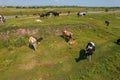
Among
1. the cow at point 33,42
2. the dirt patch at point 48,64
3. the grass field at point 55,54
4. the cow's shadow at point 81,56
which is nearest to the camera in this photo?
the grass field at point 55,54

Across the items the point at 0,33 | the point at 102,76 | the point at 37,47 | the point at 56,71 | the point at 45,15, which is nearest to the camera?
the point at 102,76

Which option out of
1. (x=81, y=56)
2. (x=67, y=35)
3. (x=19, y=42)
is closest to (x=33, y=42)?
(x=19, y=42)

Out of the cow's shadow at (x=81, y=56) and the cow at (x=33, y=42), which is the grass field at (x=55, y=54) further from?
the cow at (x=33, y=42)

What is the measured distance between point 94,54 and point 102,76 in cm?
410

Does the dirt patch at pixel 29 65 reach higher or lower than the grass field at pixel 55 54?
lower

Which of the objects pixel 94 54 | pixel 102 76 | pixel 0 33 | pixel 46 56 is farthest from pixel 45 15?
pixel 102 76

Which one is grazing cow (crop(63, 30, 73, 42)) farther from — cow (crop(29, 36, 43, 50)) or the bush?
the bush

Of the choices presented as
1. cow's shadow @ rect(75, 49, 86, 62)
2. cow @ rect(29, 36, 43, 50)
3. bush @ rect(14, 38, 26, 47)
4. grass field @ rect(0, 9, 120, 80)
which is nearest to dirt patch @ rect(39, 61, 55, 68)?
grass field @ rect(0, 9, 120, 80)

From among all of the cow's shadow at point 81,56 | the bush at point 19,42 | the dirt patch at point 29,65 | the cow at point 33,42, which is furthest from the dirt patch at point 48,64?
the bush at point 19,42

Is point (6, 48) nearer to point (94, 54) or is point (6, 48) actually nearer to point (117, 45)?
point (94, 54)

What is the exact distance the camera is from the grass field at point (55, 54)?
99.6ft

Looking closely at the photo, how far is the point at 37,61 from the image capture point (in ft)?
113

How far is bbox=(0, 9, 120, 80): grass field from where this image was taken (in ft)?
99.6

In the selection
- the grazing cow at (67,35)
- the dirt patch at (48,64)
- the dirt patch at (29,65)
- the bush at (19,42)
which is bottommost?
the dirt patch at (29,65)
